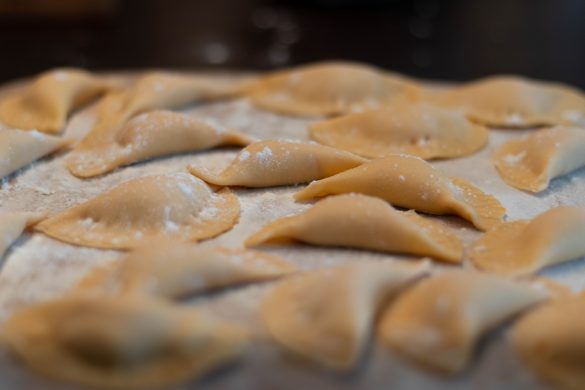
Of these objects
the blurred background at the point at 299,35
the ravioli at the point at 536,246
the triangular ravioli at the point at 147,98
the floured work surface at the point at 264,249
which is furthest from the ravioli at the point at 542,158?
the blurred background at the point at 299,35

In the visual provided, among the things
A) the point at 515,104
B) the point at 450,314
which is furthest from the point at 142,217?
the point at 515,104

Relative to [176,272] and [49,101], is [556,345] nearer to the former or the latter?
[176,272]

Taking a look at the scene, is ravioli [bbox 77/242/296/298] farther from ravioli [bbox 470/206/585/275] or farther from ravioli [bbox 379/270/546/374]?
ravioli [bbox 470/206/585/275]

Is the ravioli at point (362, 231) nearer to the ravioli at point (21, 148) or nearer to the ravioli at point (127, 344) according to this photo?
the ravioli at point (127, 344)

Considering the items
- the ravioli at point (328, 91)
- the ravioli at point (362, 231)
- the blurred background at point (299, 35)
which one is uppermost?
the ravioli at point (362, 231)

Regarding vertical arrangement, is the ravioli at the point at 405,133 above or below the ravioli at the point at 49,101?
above

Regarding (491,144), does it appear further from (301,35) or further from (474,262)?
(301,35)
